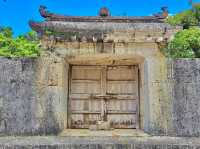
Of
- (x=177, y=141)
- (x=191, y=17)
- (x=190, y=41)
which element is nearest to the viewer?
(x=177, y=141)

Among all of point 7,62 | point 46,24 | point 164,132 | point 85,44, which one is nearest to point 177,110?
point 164,132

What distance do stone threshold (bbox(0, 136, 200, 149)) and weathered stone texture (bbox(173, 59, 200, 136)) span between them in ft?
1.22

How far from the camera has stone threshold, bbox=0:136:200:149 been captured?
480cm

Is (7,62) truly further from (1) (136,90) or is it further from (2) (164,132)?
(2) (164,132)

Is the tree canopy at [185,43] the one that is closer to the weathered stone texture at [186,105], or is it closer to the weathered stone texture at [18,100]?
the weathered stone texture at [186,105]

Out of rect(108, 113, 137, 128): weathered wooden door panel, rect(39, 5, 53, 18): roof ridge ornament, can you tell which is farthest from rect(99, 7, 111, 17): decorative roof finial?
rect(108, 113, 137, 128): weathered wooden door panel

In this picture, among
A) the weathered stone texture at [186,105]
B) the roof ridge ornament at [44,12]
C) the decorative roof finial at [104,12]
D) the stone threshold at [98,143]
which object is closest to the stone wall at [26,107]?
the stone threshold at [98,143]

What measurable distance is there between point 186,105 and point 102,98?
1491 millimetres

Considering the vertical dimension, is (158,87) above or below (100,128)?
above

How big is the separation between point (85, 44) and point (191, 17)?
12.6 meters

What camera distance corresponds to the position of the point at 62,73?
229 inches

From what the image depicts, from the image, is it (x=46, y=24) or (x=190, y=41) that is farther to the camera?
(x=46, y=24)

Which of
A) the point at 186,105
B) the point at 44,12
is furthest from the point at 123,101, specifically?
the point at 44,12

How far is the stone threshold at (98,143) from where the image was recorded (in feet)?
15.8
